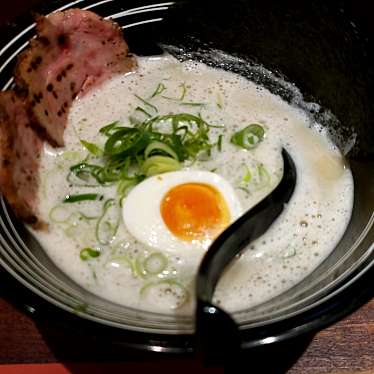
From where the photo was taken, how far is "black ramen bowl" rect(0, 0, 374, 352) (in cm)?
106

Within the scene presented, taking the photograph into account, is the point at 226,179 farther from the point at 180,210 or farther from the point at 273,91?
the point at 273,91

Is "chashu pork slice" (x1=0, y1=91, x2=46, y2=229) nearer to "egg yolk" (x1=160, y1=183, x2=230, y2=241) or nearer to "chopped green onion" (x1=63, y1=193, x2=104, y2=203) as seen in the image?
"chopped green onion" (x1=63, y1=193, x2=104, y2=203)

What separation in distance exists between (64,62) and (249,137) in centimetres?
55

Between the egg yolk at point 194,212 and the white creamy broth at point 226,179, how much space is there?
0.17 feet

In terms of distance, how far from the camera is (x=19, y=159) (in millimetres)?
1410

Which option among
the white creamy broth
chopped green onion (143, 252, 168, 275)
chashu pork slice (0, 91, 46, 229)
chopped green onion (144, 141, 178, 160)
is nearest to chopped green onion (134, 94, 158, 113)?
the white creamy broth

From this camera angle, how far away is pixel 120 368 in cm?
125

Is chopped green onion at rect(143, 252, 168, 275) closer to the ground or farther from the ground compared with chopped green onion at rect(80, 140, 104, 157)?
closer to the ground

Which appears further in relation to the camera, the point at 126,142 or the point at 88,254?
the point at 126,142

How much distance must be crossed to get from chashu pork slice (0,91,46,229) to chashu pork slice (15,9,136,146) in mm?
55

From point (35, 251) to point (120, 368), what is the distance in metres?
0.32

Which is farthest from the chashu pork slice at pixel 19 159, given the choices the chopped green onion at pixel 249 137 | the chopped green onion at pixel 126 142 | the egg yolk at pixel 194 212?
the chopped green onion at pixel 249 137

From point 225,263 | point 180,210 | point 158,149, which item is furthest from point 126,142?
point 225,263

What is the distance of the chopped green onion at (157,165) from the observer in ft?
4.95
